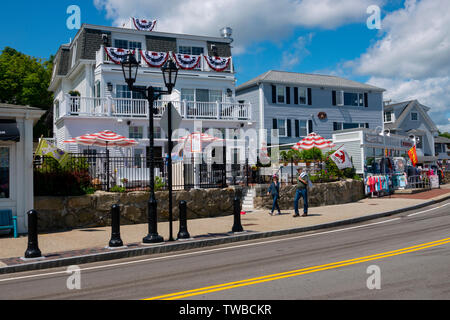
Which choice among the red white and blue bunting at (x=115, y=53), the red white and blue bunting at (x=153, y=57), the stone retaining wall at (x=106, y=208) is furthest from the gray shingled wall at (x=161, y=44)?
the stone retaining wall at (x=106, y=208)

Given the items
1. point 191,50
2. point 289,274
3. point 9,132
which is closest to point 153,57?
point 191,50

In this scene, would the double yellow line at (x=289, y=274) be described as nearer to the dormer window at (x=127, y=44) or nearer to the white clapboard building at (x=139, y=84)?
the white clapboard building at (x=139, y=84)

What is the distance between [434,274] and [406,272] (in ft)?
1.29

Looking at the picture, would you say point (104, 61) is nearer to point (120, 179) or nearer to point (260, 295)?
point (120, 179)

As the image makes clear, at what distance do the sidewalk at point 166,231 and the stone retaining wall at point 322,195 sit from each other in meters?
0.78

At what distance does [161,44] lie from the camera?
28.1m

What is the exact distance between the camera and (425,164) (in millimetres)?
50031

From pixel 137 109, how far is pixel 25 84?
1629 centimetres

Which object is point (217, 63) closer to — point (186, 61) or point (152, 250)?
point (186, 61)

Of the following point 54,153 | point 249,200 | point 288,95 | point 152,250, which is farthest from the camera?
point 288,95

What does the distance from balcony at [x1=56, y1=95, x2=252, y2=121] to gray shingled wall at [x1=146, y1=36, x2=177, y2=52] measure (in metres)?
3.58

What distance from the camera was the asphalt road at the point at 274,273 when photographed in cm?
600
